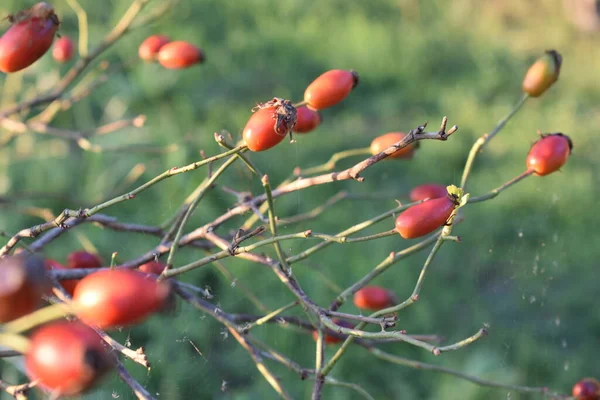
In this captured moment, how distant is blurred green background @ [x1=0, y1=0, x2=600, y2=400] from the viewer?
7.00 ft

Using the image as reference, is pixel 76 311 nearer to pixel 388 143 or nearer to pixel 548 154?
pixel 388 143

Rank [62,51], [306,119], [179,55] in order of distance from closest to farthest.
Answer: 1. [306,119]
2. [179,55]
3. [62,51]

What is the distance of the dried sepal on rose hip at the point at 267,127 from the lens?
0.81 m

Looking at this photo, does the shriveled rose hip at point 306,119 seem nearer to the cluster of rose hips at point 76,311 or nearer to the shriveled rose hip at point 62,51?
the cluster of rose hips at point 76,311

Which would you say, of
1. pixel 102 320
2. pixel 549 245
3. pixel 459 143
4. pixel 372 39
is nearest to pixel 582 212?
pixel 549 245

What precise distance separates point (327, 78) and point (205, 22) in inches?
123

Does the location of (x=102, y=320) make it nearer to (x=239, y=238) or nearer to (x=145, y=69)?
(x=239, y=238)

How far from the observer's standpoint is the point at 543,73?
119cm

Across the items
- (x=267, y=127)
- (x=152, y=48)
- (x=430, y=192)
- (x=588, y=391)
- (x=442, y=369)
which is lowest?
(x=588, y=391)

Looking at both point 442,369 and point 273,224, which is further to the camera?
point 442,369

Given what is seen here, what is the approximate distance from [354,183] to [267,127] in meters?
2.29

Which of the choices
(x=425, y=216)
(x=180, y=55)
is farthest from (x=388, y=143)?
(x=180, y=55)

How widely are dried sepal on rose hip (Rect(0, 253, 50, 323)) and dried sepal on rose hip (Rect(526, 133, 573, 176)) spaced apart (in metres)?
0.81

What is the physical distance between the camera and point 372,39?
4.13 m
